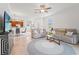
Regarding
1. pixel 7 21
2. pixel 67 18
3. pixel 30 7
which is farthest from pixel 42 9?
pixel 7 21

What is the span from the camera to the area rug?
1.99 m

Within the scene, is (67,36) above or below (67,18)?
below

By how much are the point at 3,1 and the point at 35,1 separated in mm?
490

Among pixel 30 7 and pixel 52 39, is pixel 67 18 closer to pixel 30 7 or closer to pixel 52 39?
pixel 52 39

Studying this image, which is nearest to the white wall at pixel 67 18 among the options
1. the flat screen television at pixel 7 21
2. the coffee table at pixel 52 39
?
the coffee table at pixel 52 39

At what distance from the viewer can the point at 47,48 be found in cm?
200

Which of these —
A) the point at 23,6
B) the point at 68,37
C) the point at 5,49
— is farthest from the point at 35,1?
the point at 5,49

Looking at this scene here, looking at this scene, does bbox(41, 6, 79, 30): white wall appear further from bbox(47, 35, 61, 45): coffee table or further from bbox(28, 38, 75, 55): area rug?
bbox(28, 38, 75, 55): area rug

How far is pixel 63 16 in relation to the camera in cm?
198

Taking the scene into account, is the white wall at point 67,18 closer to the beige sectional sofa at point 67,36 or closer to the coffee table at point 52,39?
the beige sectional sofa at point 67,36

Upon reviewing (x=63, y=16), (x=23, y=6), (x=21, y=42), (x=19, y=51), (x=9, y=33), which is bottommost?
(x=19, y=51)

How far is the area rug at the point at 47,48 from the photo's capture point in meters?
1.99

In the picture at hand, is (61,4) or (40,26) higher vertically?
(61,4)

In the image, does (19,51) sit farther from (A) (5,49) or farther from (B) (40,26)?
(B) (40,26)
